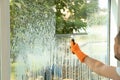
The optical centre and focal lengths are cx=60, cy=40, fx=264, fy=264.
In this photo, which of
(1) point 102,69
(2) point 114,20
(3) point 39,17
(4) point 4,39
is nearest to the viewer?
(4) point 4,39

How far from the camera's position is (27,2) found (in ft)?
5.28

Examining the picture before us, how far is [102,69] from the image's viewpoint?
71.4 inches

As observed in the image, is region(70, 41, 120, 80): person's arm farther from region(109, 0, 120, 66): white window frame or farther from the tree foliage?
region(109, 0, 120, 66): white window frame

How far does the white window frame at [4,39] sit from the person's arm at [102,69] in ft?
2.10

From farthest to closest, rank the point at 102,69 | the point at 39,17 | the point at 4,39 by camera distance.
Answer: the point at 102,69, the point at 39,17, the point at 4,39

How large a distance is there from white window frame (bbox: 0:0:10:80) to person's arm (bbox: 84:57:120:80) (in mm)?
640

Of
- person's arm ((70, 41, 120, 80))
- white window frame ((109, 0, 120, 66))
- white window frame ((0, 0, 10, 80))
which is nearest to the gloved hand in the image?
person's arm ((70, 41, 120, 80))

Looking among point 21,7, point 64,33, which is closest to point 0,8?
point 21,7

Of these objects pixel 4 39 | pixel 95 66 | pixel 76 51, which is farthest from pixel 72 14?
pixel 4 39

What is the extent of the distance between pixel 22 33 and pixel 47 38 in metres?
0.22

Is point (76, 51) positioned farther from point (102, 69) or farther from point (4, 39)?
point (4, 39)

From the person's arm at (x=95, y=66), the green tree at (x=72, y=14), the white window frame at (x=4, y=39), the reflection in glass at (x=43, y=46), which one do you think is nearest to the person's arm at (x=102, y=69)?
the person's arm at (x=95, y=66)

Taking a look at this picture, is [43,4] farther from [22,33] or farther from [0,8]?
[0,8]

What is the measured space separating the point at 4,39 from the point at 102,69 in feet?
2.47
